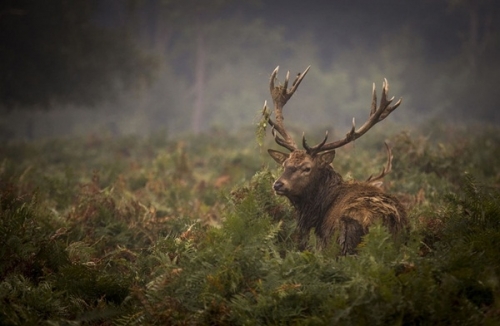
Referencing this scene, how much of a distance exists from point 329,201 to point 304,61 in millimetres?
45962

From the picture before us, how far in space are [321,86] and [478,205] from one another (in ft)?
151

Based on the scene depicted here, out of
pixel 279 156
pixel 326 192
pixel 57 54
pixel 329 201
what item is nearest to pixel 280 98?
pixel 279 156

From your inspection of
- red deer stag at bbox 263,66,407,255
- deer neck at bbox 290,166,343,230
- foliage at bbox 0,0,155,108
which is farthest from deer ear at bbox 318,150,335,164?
foliage at bbox 0,0,155,108

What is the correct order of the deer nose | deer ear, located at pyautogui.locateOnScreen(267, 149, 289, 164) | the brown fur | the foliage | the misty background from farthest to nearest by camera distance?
the misty background, the foliage, deer ear, located at pyautogui.locateOnScreen(267, 149, 289, 164), the deer nose, the brown fur

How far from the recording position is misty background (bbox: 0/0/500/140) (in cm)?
4312

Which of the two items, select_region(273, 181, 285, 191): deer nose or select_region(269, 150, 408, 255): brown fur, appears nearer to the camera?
select_region(269, 150, 408, 255): brown fur

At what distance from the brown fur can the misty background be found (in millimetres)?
30760

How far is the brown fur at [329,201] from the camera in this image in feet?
17.7

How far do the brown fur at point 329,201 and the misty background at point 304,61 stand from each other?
1211 inches

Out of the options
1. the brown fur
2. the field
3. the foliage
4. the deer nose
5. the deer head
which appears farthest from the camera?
the foliage

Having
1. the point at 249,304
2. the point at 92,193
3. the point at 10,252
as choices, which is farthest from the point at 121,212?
the point at 249,304

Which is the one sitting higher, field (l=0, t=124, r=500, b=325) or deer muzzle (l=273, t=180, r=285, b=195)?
deer muzzle (l=273, t=180, r=285, b=195)

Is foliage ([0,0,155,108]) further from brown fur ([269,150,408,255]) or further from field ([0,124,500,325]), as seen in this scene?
brown fur ([269,150,408,255])

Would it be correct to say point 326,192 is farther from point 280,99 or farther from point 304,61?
point 304,61
